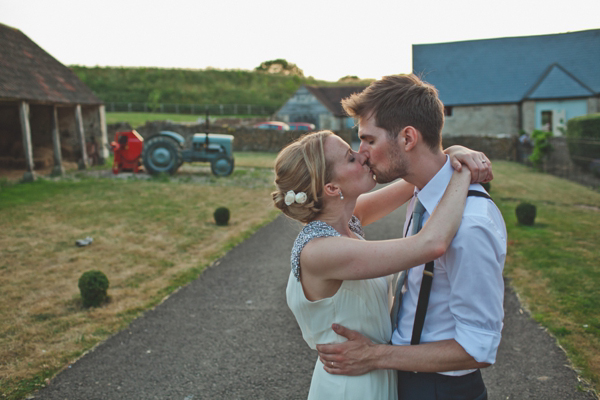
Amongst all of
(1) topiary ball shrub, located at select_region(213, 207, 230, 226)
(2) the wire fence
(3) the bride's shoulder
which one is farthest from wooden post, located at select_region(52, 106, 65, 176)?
(2) the wire fence

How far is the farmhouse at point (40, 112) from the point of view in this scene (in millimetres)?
16172

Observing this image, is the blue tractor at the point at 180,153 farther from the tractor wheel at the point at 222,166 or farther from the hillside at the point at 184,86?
the hillside at the point at 184,86

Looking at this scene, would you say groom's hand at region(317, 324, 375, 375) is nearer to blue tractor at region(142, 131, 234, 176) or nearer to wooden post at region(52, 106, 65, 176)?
blue tractor at region(142, 131, 234, 176)

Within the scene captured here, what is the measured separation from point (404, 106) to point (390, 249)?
60cm

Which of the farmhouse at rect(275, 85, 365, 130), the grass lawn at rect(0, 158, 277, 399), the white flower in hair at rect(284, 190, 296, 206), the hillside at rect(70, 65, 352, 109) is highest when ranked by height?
the hillside at rect(70, 65, 352, 109)

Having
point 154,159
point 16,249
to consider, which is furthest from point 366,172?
point 154,159

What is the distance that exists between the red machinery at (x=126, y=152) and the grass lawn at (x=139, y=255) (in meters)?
2.80

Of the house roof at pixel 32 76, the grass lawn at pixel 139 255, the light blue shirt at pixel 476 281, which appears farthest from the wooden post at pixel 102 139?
the light blue shirt at pixel 476 281

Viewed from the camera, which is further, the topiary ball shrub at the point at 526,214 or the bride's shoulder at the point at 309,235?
the topiary ball shrub at the point at 526,214

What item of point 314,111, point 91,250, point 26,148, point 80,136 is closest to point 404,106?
point 91,250

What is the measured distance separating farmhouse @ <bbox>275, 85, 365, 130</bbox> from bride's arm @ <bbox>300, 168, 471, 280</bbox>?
40.3 metres

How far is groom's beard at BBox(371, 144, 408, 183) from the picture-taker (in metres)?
2.02

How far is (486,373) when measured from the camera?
4266 mm

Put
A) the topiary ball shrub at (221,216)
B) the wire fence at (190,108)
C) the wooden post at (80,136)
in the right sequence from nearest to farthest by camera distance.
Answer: the topiary ball shrub at (221,216)
the wooden post at (80,136)
the wire fence at (190,108)
